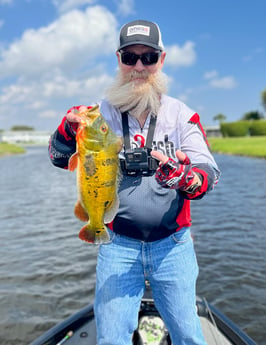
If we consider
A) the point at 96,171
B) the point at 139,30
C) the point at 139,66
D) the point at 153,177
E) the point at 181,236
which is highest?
the point at 139,30

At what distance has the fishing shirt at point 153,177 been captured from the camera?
309 cm

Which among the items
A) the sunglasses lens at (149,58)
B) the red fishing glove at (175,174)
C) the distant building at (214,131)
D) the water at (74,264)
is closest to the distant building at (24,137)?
the distant building at (214,131)

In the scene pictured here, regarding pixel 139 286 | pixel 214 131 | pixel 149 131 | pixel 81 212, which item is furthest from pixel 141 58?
pixel 214 131

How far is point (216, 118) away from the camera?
15088 cm

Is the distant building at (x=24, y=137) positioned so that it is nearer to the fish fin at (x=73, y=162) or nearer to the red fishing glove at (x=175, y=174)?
the fish fin at (x=73, y=162)

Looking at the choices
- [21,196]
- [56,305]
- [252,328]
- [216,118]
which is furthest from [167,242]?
[216,118]

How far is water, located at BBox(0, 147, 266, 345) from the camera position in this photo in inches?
286

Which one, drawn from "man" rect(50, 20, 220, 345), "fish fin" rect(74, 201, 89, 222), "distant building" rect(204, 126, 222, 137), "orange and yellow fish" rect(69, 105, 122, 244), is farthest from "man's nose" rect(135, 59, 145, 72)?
"distant building" rect(204, 126, 222, 137)

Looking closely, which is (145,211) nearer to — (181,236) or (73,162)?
(181,236)

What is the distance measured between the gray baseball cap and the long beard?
0.28m

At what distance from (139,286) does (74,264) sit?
7.03m

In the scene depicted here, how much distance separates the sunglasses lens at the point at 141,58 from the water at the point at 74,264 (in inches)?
227

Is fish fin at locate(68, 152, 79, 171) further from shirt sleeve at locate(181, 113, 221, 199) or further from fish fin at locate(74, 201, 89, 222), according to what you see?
shirt sleeve at locate(181, 113, 221, 199)

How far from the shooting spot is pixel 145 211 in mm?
3100
